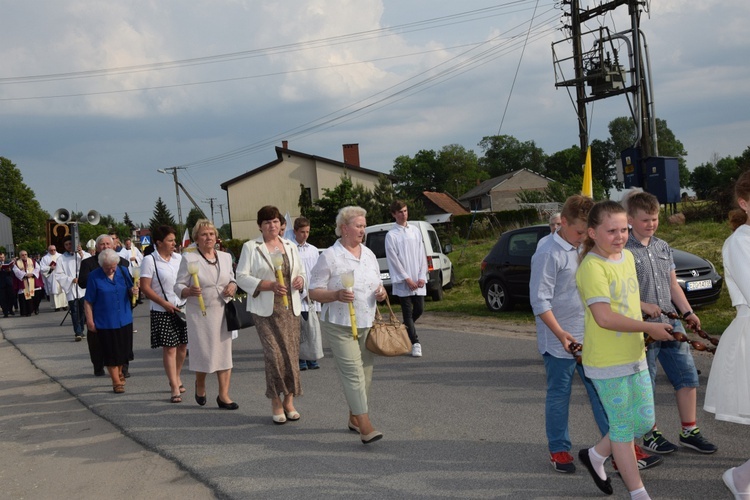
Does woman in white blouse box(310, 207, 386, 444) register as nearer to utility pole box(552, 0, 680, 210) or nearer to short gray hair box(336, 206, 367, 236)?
short gray hair box(336, 206, 367, 236)

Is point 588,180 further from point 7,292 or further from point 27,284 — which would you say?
point 7,292

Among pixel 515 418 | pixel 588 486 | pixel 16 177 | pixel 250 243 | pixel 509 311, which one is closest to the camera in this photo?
pixel 588 486

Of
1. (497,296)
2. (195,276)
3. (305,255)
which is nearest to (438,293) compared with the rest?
(497,296)

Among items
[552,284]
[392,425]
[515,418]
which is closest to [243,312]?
[392,425]

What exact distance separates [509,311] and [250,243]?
26.4ft

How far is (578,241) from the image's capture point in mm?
4637

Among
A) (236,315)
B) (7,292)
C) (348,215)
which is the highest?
(348,215)

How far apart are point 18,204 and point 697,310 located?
92.0 m

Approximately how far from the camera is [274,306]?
21.0 feet

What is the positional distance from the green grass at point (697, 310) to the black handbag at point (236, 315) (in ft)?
20.2

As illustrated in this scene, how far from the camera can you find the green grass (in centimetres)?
1115

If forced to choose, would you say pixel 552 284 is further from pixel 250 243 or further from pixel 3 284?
pixel 3 284

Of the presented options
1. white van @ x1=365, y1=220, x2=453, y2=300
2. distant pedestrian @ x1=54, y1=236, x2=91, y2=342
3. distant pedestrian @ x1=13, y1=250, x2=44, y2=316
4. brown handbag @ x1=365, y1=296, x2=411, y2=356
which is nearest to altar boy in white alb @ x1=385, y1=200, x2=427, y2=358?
brown handbag @ x1=365, y1=296, x2=411, y2=356

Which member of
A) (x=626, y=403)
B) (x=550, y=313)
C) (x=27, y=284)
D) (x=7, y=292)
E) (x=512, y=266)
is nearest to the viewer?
(x=626, y=403)
